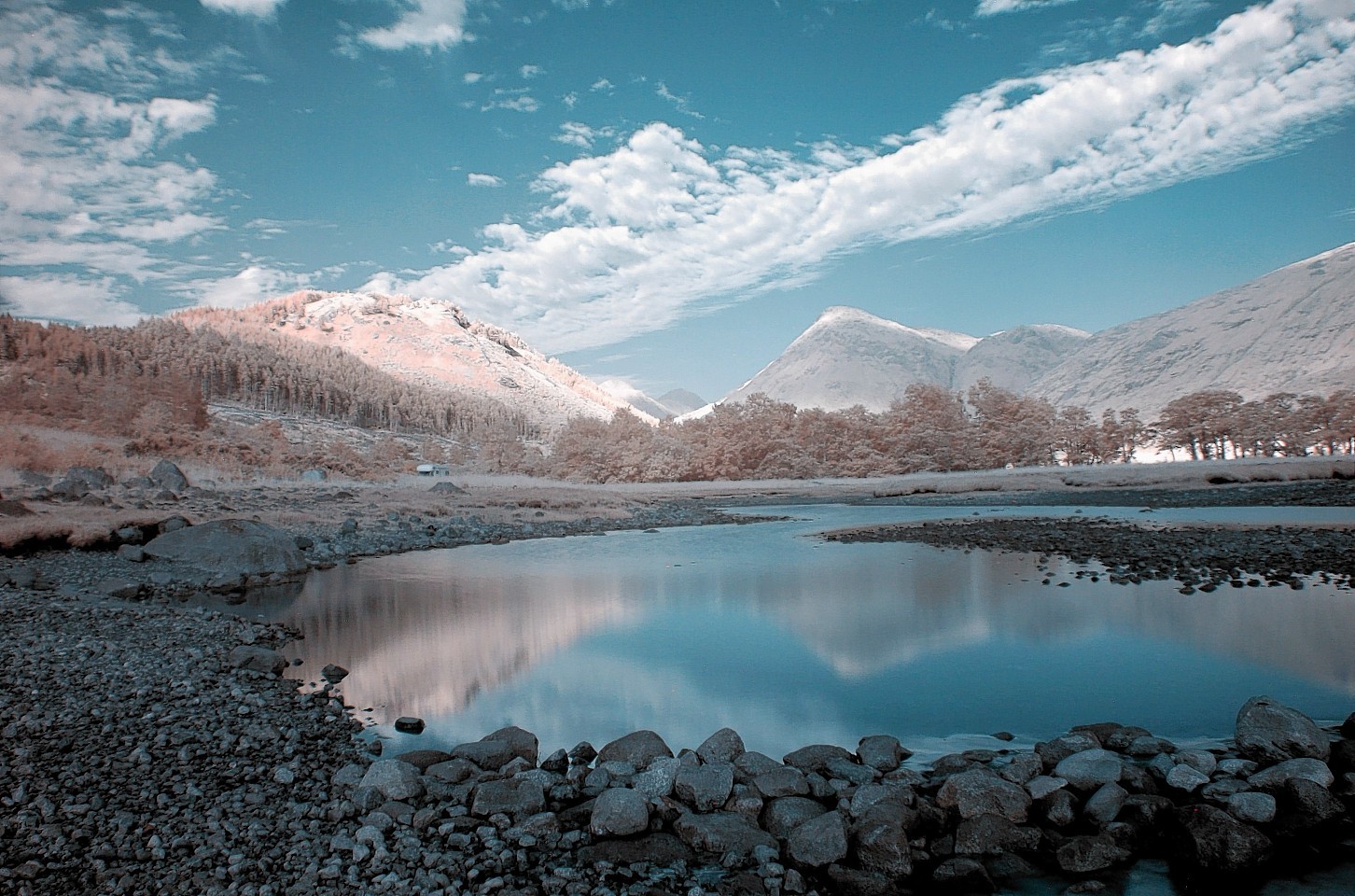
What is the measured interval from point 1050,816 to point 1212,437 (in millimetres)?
51044

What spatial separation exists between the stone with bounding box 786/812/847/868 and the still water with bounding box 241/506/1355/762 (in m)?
1.50

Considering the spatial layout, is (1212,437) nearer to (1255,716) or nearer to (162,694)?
(1255,716)

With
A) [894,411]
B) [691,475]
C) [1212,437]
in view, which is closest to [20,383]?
[691,475]

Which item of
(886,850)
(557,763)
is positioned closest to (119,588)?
(557,763)

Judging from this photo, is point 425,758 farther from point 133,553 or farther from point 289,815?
point 133,553

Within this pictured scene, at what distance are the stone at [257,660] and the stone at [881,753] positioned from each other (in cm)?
543

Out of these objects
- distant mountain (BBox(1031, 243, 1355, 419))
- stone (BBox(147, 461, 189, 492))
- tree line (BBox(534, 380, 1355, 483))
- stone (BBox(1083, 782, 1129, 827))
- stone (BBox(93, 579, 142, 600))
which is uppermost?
distant mountain (BBox(1031, 243, 1355, 419))

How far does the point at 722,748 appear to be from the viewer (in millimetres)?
4617

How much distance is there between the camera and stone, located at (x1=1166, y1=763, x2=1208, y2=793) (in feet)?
13.0

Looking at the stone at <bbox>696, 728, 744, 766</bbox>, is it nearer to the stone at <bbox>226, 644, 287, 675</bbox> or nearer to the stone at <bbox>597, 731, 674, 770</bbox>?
the stone at <bbox>597, 731, 674, 770</bbox>

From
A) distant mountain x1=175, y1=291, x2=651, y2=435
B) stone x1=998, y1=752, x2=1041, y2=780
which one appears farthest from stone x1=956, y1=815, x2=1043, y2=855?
distant mountain x1=175, y1=291, x2=651, y2=435

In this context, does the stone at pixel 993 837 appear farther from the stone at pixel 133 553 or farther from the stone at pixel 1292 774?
the stone at pixel 133 553

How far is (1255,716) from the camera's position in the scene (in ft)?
14.5

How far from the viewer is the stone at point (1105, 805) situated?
Result: 373 centimetres
